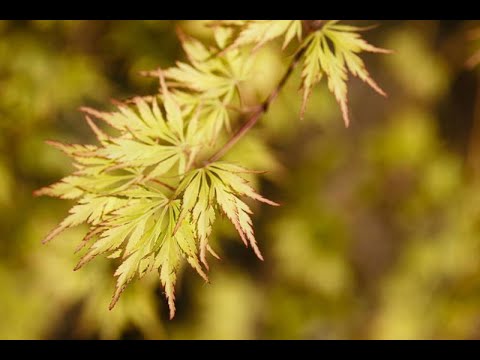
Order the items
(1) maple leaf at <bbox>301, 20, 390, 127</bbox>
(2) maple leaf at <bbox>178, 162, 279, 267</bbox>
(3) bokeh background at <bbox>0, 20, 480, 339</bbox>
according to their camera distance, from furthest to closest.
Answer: (3) bokeh background at <bbox>0, 20, 480, 339</bbox> < (1) maple leaf at <bbox>301, 20, 390, 127</bbox> < (2) maple leaf at <bbox>178, 162, 279, 267</bbox>

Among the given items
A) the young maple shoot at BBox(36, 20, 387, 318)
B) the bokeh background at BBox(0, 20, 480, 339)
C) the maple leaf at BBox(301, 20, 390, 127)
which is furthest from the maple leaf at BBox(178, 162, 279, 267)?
the bokeh background at BBox(0, 20, 480, 339)

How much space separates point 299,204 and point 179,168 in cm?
132

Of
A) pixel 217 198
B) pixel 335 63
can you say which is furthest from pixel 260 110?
pixel 217 198

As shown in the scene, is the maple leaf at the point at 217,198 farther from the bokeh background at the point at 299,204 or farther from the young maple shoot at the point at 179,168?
the bokeh background at the point at 299,204

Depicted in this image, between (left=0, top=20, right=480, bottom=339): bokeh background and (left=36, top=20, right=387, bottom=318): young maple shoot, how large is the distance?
44 centimetres

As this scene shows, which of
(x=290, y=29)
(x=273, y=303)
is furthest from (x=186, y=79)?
(x=273, y=303)

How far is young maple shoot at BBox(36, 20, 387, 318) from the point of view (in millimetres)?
787

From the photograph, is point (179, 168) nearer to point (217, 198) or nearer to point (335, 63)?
point (217, 198)

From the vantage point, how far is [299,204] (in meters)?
2.14

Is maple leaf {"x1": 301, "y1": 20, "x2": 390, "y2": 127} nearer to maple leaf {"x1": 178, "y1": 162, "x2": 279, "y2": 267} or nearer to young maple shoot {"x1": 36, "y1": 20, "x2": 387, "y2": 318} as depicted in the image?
young maple shoot {"x1": 36, "y1": 20, "x2": 387, "y2": 318}

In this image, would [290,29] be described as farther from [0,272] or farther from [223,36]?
[0,272]

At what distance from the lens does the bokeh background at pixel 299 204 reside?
152 cm

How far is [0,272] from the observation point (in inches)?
70.5
